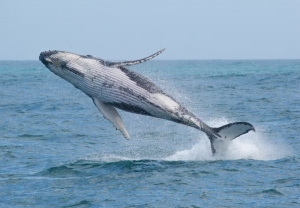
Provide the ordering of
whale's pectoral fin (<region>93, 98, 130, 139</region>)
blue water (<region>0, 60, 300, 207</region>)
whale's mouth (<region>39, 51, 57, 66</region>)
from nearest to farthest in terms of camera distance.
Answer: blue water (<region>0, 60, 300, 207</region>) → whale's mouth (<region>39, 51, 57, 66</region>) → whale's pectoral fin (<region>93, 98, 130, 139</region>)

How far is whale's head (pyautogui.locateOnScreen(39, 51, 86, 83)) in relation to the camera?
14.0m

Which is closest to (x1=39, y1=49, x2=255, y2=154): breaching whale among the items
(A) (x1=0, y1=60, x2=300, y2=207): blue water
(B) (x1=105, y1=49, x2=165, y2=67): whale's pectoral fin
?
(B) (x1=105, y1=49, x2=165, y2=67): whale's pectoral fin

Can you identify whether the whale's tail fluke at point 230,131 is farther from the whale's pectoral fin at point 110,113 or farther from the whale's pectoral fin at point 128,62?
the whale's pectoral fin at point 128,62

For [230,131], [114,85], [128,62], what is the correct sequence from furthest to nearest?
[230,131] < [114,85] < [128,62]

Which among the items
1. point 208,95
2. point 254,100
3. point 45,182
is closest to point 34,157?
point 45,182

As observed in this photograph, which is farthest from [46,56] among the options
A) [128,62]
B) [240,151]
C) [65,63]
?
[240,151]

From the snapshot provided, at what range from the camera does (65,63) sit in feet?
45.9

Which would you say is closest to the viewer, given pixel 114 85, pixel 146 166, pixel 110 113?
pixel 114 85

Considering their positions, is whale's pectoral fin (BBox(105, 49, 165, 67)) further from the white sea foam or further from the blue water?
the white sea foam

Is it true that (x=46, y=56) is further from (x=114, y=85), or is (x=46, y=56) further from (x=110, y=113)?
(x=110, y=113)

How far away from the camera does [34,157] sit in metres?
18.1

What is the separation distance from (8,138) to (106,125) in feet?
17.4

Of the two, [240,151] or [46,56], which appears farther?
[240,151]

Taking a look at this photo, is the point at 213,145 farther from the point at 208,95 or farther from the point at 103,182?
the point at 208,95
